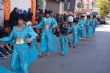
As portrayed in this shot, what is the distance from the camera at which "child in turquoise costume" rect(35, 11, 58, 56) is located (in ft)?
42.4

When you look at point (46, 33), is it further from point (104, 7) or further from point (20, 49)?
point (104, 7)

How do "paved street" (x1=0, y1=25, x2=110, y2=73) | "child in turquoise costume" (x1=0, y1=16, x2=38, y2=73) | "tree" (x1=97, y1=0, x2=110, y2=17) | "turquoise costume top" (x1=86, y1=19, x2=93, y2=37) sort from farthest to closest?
"tree" (x1=97, y1=0, x2=110, y2=17) → "turquoise costume top" (x1=86, y1=19, x2=93, y2=37) → "paved street" (x1=0, y1=25, x2=110, y2=73) → "child in turquoise costume" (x1=0, y1=16, x2=38, y2=73)

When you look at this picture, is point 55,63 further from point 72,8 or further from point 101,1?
point 101,1

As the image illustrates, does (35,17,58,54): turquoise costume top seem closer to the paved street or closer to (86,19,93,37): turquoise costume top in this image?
the paved street

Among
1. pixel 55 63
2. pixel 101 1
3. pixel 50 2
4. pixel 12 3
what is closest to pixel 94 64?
pixel 55 63

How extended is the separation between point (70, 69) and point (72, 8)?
37.0 metres

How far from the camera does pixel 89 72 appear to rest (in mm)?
10414

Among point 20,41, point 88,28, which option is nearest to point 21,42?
point 20,41

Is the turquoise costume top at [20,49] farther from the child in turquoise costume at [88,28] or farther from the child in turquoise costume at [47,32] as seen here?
the child in turquoise costume at [88,28]

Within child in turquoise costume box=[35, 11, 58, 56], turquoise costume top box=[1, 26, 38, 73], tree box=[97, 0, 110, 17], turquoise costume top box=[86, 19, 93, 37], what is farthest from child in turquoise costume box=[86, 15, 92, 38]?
tree box=[97, 0, 110, 17]

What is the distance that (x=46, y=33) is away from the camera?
13.1m

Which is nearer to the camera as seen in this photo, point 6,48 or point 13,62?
point 13,62

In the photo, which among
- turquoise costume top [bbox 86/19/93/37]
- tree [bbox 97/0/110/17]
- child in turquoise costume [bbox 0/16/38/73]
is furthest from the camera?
tree [bbox 97/0/110/17]

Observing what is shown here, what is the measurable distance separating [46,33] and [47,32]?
54mm
